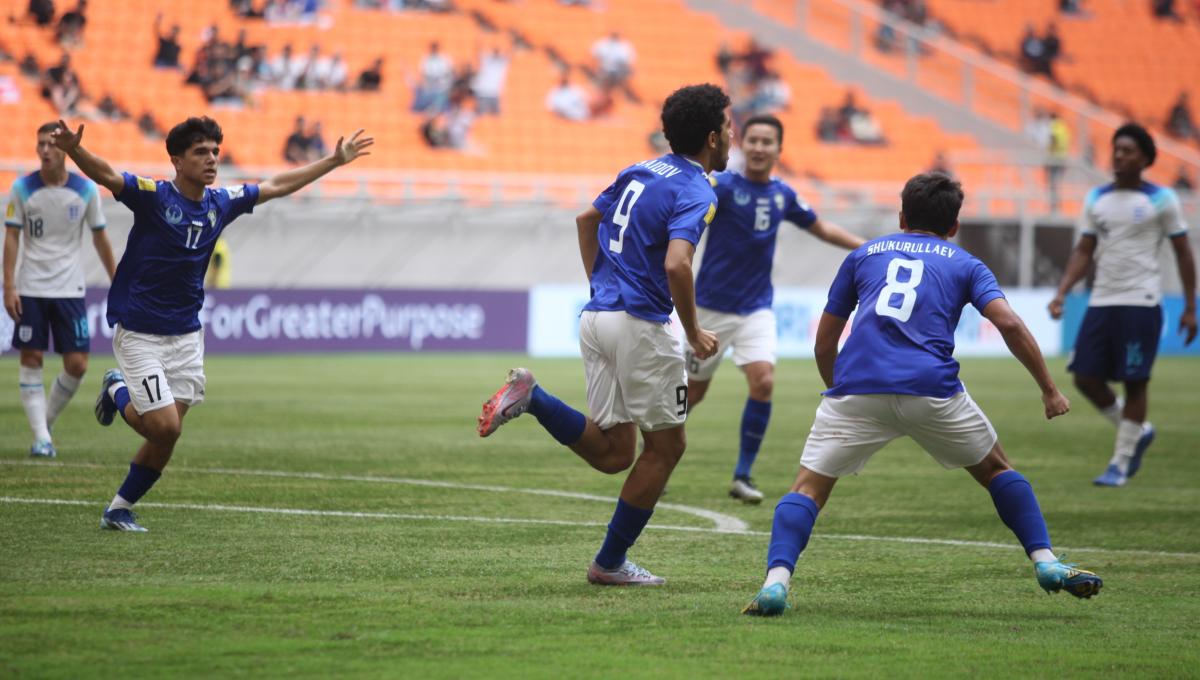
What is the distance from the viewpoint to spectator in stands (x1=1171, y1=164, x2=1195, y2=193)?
111 ft

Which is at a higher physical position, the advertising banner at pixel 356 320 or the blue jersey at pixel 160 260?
the blue jersey at pixel 160 260

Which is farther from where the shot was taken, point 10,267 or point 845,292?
point 10,267

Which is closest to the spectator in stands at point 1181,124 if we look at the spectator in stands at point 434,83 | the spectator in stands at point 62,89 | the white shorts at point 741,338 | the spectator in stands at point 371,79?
the spectator in stands at point 434,83

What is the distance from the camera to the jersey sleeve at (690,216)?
20.8 ft

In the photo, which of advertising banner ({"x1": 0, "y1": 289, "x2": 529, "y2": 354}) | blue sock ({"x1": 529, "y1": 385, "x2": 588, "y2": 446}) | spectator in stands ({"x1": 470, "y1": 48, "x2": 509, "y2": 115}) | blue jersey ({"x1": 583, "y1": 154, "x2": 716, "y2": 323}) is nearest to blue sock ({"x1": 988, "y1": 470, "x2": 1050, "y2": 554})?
blue jersey ({"x1": 583, "y1": 154, "x2": 716, "y2": 323})

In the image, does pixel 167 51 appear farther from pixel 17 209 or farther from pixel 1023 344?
pixel 1023 344

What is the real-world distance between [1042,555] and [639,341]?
1810 mm

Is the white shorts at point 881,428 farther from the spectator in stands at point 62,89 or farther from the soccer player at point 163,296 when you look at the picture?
the spectator in stands at point 62,89

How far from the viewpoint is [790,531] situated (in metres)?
6.03

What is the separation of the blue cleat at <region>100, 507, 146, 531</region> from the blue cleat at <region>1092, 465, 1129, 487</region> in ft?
22.0

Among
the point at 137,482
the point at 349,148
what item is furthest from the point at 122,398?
the point at 349,148

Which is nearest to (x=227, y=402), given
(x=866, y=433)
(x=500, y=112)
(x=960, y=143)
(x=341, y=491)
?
(x=341, y=491)

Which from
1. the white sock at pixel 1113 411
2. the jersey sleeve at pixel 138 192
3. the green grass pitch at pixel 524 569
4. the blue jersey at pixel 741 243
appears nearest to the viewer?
the green grass pitch at pixel 524 569

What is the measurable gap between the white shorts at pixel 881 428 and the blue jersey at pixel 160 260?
3.42 meters
